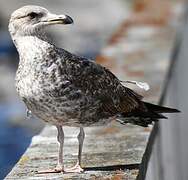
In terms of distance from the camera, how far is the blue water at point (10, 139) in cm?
1059

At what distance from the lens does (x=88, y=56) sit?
2036 cm

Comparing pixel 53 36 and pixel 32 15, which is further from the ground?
pixel 53 36

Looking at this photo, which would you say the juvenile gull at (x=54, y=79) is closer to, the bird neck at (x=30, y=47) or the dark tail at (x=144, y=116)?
the bird neck at (x=30, y=47)

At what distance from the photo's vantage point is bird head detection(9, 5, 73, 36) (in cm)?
514

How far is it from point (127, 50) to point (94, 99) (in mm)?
4179

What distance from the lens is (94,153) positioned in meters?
5.75

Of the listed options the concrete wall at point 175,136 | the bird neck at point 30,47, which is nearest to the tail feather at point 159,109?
the concrete wall at point 175,136

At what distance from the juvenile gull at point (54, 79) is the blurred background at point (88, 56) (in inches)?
17.9

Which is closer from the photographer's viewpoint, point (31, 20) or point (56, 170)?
point (31, 20)

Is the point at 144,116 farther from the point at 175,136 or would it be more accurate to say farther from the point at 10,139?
the point at 10,139

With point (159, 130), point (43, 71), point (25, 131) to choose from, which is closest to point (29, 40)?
point (43, 71)

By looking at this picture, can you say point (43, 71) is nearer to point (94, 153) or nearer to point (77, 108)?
point (77, 108)

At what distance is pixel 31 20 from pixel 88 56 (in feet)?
49.9

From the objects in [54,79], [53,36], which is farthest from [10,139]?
[54,79]
